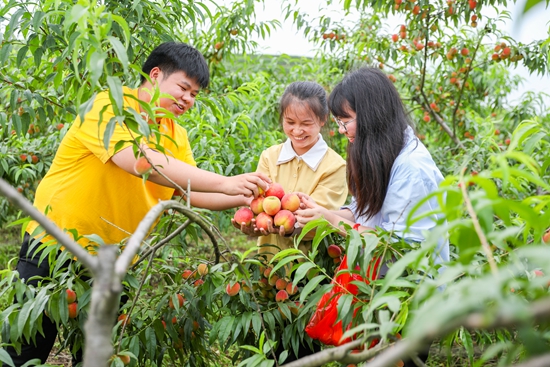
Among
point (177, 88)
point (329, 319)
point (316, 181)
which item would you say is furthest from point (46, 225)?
point (316, 181)

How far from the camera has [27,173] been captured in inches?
152

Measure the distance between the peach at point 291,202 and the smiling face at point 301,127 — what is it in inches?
18.6

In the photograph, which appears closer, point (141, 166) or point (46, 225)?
point (46, 225)

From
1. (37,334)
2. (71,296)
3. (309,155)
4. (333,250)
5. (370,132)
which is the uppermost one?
(370,132)

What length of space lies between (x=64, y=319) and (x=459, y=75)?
4388 mm

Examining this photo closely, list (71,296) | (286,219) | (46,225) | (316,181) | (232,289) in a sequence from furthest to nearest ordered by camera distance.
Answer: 1. (316,181)
2. (286,219)
3. (232,289)
4. (71,296)
5. (46,225)

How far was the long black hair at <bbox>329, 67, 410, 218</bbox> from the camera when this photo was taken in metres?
2.12

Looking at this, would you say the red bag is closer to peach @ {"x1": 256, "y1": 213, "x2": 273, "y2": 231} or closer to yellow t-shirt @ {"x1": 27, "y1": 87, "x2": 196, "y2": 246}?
peach @ {"x1": 256, "y1": 213, "x2": 273, "y2": 231}

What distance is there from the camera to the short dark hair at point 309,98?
2.63 m

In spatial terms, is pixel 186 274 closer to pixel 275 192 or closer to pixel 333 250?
pixel 275 192

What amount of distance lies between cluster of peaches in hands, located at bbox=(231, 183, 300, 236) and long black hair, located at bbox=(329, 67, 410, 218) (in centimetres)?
27

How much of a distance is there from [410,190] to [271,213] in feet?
1.82

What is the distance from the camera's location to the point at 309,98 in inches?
104

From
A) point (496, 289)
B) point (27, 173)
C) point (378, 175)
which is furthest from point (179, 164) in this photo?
point (27, 173)
